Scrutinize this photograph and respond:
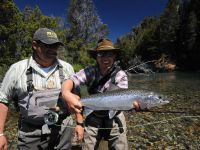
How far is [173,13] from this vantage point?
72.3 m

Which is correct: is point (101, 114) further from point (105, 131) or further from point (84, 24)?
point (84, 24)

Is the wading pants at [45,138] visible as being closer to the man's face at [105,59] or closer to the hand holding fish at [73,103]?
the hand holding fish at [73,103]

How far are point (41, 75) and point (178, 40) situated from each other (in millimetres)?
71969

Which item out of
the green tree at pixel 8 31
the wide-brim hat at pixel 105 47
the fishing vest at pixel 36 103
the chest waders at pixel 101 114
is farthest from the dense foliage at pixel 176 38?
the fishing vest at pixel 36 103

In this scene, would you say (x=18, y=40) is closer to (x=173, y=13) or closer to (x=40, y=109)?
(x=40, y=109)

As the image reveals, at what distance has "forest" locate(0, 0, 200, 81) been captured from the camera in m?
22.9

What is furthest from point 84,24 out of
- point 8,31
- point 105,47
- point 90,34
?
point 105,47

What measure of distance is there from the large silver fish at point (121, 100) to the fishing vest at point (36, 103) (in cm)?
40

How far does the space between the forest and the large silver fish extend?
2665mm

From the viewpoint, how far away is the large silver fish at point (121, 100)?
381 centimetres

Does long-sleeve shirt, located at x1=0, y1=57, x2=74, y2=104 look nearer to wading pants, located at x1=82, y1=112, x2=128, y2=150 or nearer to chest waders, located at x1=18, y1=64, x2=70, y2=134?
chest waders, located at x1=18, y1=64, x2=70, y2=134

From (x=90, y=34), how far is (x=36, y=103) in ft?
161

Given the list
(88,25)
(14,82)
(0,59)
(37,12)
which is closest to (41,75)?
(14,82)

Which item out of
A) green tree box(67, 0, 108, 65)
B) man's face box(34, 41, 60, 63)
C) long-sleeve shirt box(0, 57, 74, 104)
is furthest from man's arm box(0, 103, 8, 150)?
green tree box(67, 0, 108, 65)
